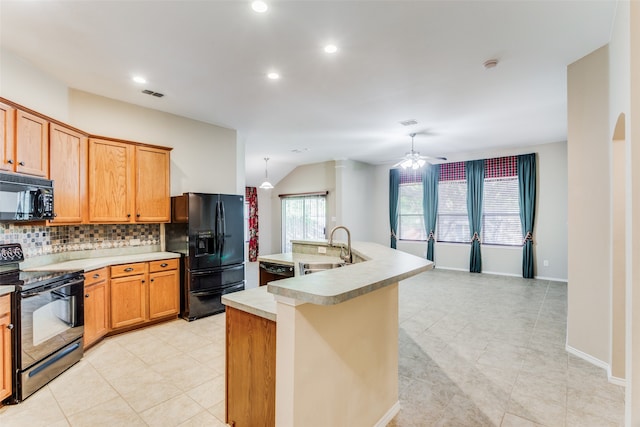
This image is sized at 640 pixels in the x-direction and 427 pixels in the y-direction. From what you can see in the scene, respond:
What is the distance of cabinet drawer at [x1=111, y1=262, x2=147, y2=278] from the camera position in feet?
11.1

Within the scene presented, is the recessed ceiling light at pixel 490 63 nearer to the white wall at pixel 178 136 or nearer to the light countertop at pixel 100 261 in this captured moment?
the white wall at pixel 178 136

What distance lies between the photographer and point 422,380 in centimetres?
253

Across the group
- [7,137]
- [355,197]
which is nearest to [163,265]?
[7,137]

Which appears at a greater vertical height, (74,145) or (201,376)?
(74,145)

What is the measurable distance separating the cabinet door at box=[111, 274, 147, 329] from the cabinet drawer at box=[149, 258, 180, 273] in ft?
0.45

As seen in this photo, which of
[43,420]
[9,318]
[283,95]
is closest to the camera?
[43,420]

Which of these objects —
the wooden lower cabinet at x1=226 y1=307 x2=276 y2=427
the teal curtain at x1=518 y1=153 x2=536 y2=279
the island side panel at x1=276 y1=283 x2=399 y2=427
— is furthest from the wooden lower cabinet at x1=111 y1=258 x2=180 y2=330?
the teal curtain at x1=518 y1=153 x2=536 y2=279

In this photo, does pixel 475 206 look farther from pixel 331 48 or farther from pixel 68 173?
pixel 68 173

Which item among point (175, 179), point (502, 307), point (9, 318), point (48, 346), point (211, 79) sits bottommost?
point (502, 307)

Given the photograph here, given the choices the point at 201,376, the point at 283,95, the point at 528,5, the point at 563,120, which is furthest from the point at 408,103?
the point at 201,376

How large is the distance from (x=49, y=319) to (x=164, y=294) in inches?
52.6

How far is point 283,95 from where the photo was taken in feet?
12.0

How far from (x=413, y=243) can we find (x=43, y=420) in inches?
287

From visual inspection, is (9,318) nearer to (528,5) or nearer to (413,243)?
(528,5)
